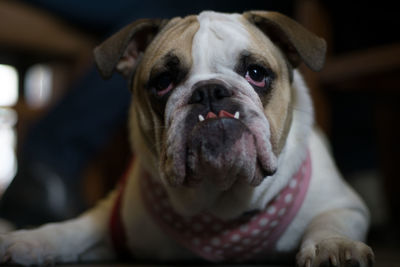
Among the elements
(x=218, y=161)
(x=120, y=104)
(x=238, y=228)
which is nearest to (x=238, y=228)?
(x=238, y=228)

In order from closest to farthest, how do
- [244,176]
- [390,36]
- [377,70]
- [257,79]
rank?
[244,176], [257,79], [377,70], [390,36]

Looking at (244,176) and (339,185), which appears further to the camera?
(339,185)

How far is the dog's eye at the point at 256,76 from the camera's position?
126 centimetres

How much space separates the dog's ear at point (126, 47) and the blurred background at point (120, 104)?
907mm

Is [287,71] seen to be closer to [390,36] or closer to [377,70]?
[377,70]

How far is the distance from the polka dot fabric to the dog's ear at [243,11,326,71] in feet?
0.99

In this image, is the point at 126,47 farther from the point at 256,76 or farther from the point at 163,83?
the point at 256,76

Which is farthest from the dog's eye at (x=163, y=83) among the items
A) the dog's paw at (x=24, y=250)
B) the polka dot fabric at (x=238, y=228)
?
the dog's paw at (x=24, y=250)

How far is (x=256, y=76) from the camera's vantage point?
1.27m

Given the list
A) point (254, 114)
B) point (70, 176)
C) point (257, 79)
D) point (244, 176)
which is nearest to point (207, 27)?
point (257, 79)

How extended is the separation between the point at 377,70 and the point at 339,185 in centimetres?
69

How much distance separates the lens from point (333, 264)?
1.03 meters

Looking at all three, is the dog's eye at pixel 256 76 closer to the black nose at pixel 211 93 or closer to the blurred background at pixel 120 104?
the black nose at pixel 211 93

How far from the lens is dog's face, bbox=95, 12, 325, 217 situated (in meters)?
1.09
